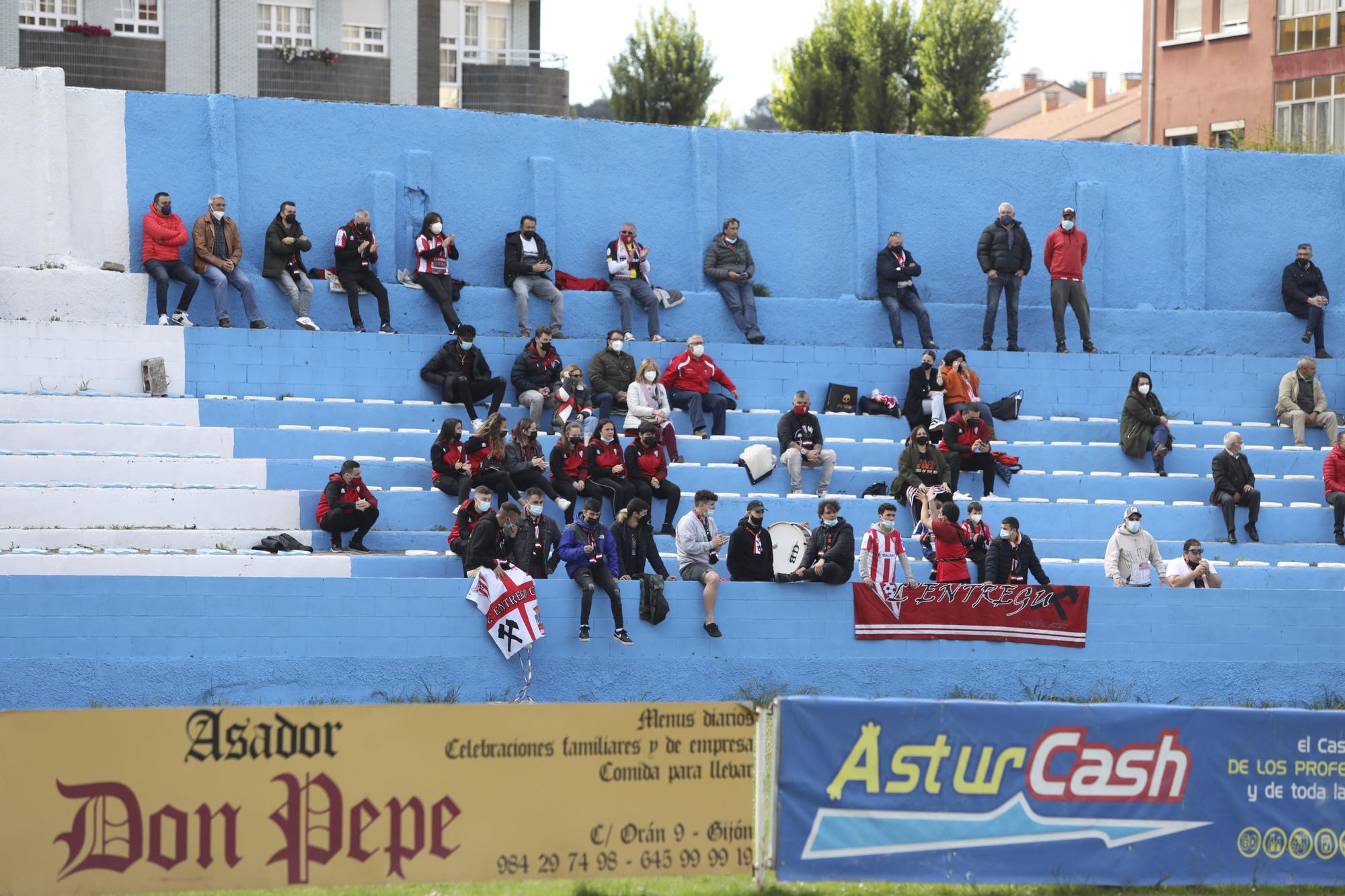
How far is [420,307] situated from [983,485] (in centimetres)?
776

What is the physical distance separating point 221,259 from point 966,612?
10304 millimetres

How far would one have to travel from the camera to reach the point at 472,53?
38844mm

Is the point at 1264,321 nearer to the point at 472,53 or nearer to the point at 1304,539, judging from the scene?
the point at 1304,539

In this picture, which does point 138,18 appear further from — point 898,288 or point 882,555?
point 882,555

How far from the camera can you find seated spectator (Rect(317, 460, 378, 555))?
1648cm

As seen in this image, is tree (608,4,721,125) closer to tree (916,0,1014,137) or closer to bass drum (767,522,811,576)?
tree (916,0,1014,137)

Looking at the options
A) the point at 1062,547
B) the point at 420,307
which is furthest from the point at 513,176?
the point at 1062,547

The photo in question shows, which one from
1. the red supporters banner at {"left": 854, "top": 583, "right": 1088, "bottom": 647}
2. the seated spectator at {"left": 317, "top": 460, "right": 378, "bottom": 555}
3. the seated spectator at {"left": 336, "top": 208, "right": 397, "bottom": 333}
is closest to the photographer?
the red supporters banner at {"left": 854, "top": 583, "right": 1088, "bottom": 647}

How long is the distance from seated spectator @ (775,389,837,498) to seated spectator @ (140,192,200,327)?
7.36 meters

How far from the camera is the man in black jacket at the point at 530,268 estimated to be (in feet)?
70.7

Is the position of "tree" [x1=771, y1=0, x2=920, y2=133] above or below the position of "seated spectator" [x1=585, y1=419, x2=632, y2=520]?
above

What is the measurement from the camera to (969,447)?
63.2ft

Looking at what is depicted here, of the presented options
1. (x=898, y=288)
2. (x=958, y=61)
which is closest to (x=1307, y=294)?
(x=898, y=288)

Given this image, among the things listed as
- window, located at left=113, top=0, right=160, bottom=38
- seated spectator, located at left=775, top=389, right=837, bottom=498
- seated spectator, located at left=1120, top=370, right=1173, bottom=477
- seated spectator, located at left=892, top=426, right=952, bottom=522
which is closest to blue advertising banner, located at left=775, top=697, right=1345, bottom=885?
seated spectator, located at left=892, top=426, right=952, bottom=522
